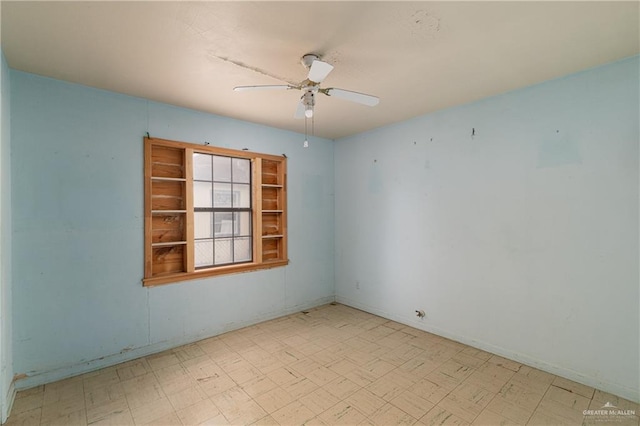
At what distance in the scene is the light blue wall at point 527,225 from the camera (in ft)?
8.02

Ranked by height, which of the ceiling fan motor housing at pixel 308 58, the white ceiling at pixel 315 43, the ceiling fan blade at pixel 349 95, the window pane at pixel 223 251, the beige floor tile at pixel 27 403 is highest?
the white ceiling at pixel 315 43

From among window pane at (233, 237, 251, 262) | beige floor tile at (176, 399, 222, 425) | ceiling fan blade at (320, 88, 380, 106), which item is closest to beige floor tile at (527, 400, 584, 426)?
beige floor tile at (176, 399, 222, 425)

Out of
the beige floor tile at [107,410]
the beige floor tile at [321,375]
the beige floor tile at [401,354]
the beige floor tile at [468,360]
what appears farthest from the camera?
the beige floor tile at [401,354]

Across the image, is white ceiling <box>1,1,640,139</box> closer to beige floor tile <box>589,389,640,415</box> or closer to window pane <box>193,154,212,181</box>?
window pane <box>193,154,212,181</box>

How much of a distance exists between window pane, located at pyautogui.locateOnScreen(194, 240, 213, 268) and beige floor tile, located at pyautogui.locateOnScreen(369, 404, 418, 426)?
257 centimetres

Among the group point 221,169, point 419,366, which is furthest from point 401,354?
point 221,169

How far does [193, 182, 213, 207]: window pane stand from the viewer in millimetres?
3666

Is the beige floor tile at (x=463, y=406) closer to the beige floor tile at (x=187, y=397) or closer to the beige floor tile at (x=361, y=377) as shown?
the beige floor tile at (x=361, y=377)

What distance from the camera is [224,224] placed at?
396 cm

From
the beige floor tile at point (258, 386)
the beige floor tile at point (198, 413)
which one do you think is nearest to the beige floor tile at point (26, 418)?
the beige floor tile at point (198, 413)

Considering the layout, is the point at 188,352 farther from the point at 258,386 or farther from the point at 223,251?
the point at 223,251

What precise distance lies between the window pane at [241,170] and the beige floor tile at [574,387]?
3.98m

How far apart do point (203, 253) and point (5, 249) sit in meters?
1.75

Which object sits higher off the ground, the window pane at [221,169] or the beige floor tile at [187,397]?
A: the window pane at [221,169]
